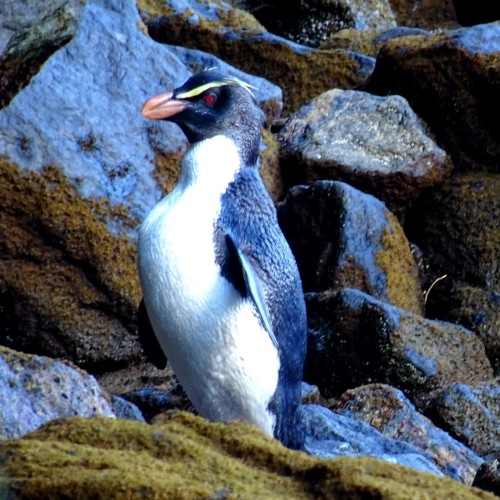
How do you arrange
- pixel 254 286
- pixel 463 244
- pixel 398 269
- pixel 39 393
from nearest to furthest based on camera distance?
pixel 39 393
pixel 254 286
pixel 398 269
pixel 463 244

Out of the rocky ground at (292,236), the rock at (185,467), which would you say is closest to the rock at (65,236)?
the rocky ground at (292,236)

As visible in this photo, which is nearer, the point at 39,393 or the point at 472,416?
the point at 39,393

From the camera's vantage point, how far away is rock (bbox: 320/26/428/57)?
11297mm

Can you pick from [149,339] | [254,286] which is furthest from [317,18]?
[254,286]

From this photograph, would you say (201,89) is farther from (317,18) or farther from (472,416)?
(317,18)

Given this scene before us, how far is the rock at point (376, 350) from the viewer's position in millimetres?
6883

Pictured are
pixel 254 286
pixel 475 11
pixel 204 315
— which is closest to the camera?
pixel 254 286

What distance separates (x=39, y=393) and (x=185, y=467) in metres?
1.78

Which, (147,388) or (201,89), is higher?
(201,89)

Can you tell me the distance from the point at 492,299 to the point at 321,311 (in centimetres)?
142

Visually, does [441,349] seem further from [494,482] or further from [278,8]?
[278,8]

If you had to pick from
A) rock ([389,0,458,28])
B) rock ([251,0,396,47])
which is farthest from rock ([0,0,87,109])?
rock ([389,0,458,28])

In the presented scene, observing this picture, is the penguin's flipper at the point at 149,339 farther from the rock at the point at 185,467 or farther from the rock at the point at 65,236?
the rock at the point at 185,467

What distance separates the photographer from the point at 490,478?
187 inches
